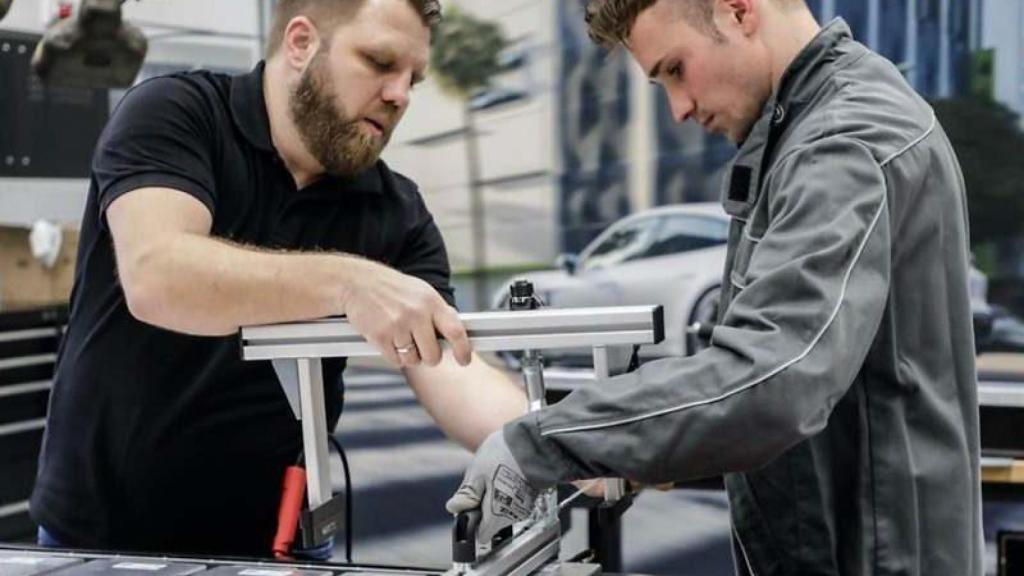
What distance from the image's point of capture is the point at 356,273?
119 cm

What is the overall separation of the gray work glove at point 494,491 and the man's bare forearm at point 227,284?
0.26 metres

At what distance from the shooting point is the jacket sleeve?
0.95 m

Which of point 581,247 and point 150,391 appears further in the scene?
point 581,247

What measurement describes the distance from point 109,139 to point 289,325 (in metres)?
0.49

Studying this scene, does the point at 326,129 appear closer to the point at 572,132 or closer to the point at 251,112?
the point at 251,112

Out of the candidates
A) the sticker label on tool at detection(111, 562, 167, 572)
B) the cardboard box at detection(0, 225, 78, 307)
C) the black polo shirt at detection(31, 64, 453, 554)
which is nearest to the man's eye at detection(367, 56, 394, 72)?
the black polo shirt at detection(31, 64, 453, 554)

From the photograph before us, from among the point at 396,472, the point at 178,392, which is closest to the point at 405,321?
the point at 178,392

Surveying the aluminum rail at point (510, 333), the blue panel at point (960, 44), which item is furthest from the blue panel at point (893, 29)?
the aluminum rail at point (510, 333)

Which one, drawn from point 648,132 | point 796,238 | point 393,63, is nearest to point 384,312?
point 796,238

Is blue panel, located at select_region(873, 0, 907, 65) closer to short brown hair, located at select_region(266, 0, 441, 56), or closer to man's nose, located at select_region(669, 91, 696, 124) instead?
short brown hair, located at select_region(266, 0, 441, 56)

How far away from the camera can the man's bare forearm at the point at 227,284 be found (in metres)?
1.20

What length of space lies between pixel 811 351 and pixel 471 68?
8.23 ft

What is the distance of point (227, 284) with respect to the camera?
1258 millimetres

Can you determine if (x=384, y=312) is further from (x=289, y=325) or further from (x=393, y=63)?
(x=393, y=63)
